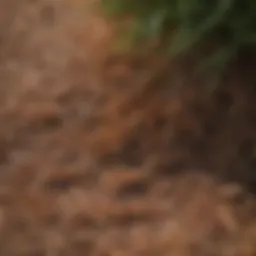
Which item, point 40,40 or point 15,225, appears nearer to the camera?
point 15,225

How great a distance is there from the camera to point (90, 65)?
→ 3.97 feet

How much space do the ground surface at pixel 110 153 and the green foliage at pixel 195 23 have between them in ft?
0.23

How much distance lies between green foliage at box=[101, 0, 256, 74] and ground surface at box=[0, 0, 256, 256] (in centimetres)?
7

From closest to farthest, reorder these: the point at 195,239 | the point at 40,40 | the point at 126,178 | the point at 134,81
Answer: the point at 195,239, the point at 126,178, the point at 134,81, the point at 40,40

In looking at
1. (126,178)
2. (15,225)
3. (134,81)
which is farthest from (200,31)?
(15,225)

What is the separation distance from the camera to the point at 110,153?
1.05 meters

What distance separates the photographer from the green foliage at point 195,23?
102 cm

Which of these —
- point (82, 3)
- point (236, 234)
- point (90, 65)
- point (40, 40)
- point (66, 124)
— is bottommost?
point (236, 234)

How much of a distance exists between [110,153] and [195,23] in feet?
0.94

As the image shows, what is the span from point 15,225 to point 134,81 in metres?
0.39

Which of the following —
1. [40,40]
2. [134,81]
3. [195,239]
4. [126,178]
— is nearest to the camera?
[195,239]

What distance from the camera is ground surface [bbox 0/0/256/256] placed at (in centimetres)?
92

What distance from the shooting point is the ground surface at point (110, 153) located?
924 mm

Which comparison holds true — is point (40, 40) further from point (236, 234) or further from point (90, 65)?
point (236, 234)
